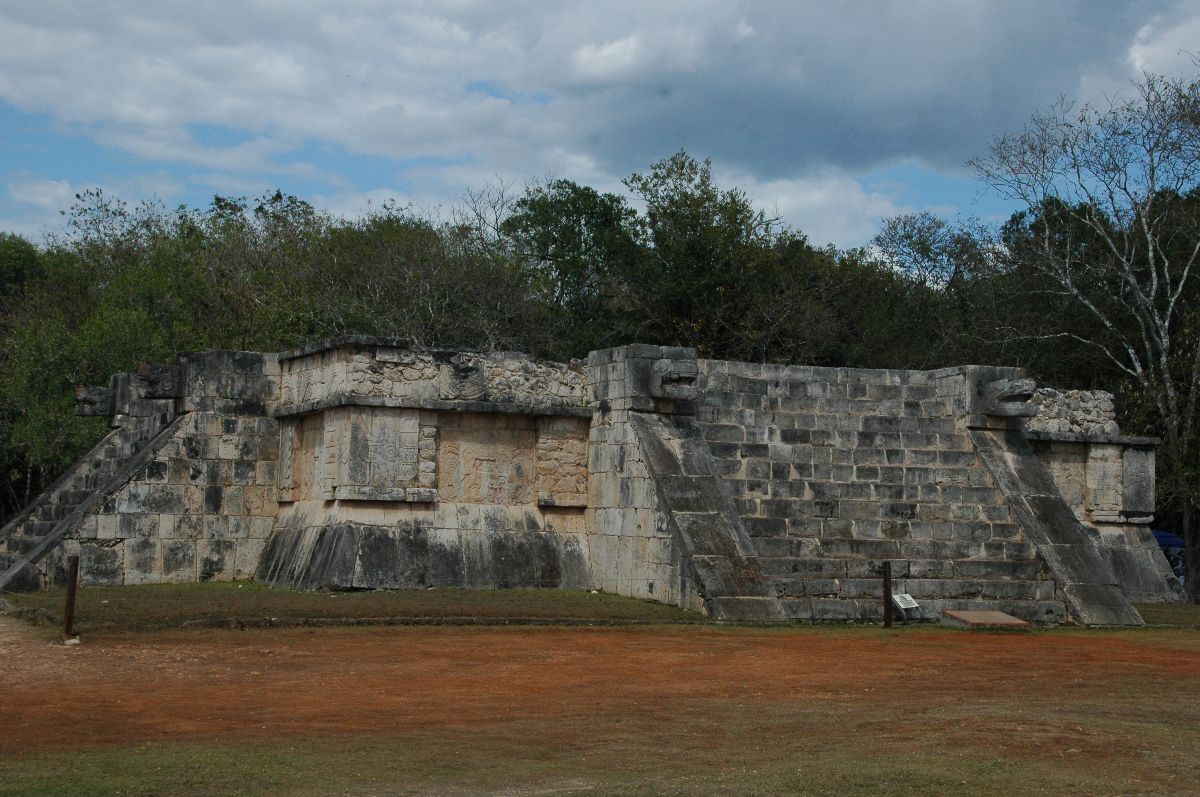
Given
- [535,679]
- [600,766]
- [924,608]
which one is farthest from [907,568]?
[600,766]

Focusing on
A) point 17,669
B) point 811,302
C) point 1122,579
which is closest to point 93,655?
point 17,669

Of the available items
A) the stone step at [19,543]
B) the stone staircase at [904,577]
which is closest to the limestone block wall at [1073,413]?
the stone staircase at [904,577]

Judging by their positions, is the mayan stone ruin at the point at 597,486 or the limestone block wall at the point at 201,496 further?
the limestone block wall at the point at 201,496

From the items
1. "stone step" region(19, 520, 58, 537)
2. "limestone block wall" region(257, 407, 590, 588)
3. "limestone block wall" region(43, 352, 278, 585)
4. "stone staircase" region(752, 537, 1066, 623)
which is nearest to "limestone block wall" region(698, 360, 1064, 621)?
"stone staircase" region(752, 537, 1066, 623)

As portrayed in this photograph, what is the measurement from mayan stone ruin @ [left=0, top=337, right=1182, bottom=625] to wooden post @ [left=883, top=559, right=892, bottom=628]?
0.45 metres

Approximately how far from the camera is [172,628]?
13156mm

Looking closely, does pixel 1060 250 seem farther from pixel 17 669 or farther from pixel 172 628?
pixel 17 669

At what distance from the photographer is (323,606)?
14375mm

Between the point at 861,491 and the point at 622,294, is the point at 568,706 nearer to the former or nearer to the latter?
the point at 861,491

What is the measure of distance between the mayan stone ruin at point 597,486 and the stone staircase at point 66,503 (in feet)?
0.23

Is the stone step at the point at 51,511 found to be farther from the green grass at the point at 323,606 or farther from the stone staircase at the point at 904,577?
the stone staircase at the point at 904,577

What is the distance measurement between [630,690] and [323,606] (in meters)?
4.96

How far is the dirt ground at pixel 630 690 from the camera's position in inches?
329

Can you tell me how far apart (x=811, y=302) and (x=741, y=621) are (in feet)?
63.1
